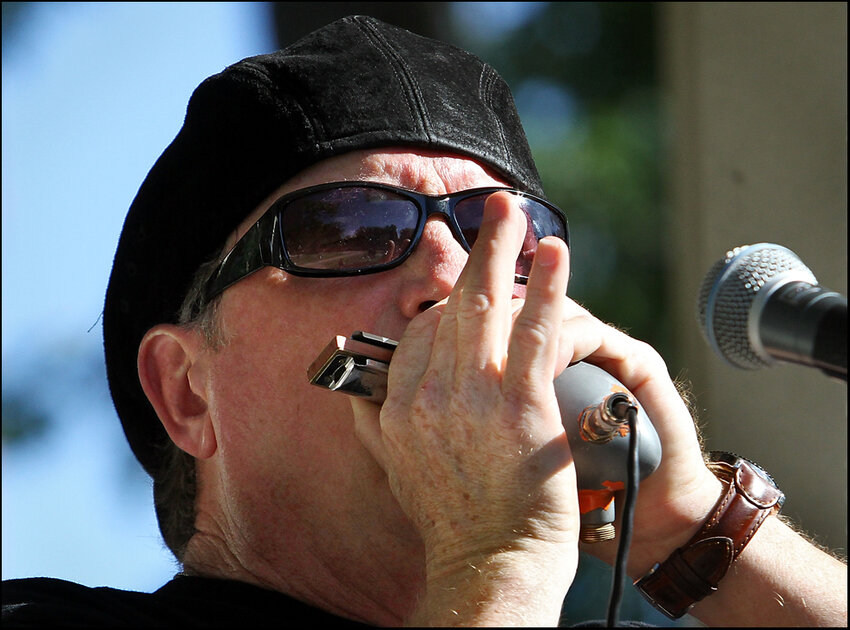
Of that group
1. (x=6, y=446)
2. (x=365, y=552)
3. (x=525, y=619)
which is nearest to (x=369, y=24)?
(x=365, y=552)

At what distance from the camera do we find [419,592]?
7.38 feet

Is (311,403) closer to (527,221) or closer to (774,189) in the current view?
(527,221)

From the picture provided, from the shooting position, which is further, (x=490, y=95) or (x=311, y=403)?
(x=490, y=95)

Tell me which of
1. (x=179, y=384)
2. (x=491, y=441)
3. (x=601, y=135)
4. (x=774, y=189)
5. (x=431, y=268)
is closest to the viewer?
(x=491, y=441)

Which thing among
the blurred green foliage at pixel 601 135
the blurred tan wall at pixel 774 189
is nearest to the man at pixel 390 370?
the blurred tan wall at pixel 774 189

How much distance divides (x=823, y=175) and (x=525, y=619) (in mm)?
3761

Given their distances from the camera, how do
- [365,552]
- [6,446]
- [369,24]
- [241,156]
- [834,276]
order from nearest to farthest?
[365,552] → [241,156] → [369,24] → [834,276] → [6,446]

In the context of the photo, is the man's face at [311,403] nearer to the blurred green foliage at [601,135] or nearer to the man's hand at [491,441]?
the man's hand at [491,441]

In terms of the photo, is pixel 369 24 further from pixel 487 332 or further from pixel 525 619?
pixel 525 619

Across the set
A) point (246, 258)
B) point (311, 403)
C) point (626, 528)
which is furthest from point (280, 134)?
point (626, 528)

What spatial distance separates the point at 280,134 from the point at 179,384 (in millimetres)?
632

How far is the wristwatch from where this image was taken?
7.46ft

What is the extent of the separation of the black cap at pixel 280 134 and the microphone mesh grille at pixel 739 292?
3.56ft

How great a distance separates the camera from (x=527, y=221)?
7.95 feet
